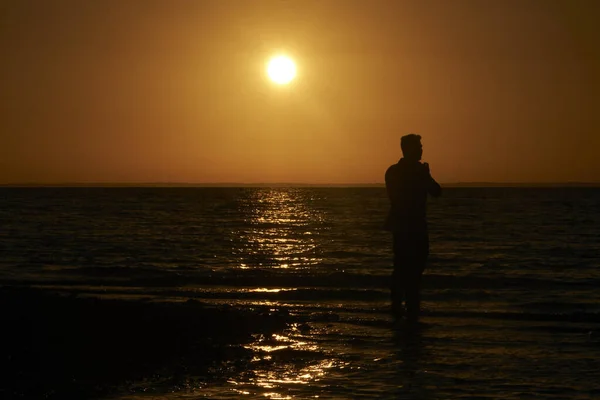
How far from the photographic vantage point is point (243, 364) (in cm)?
870

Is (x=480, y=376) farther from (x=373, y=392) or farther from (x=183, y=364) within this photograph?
(x=183, y=364)

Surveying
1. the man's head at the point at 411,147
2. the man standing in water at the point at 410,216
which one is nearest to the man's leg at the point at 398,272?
the man standing in water at the point at 410,216

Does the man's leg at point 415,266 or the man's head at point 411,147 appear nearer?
the man's leg at point 415,266

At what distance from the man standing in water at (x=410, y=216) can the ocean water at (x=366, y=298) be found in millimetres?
726

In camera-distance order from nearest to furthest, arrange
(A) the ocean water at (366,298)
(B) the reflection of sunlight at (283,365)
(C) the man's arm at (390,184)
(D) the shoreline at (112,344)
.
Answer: (D) the shoreline at (112,344) → (B) the reflection of sunlight at (283,365) → (A) the ocean water at (366,298) → (C) the man's arm at (390,184)

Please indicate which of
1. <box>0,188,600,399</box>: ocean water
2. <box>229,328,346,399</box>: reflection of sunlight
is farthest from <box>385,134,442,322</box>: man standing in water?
<box>229,328,346,399</box>: reflection of sunlight

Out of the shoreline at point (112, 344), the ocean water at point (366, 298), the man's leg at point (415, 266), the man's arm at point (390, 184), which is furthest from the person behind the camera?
the man's arm at point (390, 184)

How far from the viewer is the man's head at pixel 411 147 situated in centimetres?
1123

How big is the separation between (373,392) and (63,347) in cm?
352

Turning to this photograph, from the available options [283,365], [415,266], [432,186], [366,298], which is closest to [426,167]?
[432,186]

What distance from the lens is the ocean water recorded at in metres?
8.03

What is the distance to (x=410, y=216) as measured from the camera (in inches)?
436

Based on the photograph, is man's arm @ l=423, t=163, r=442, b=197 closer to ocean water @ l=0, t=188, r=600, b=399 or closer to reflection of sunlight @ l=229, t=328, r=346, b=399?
ocean water @ l=0, t=188, r=600, b=399

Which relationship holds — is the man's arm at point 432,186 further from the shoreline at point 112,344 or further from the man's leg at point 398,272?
the shoreline at point 112,344
